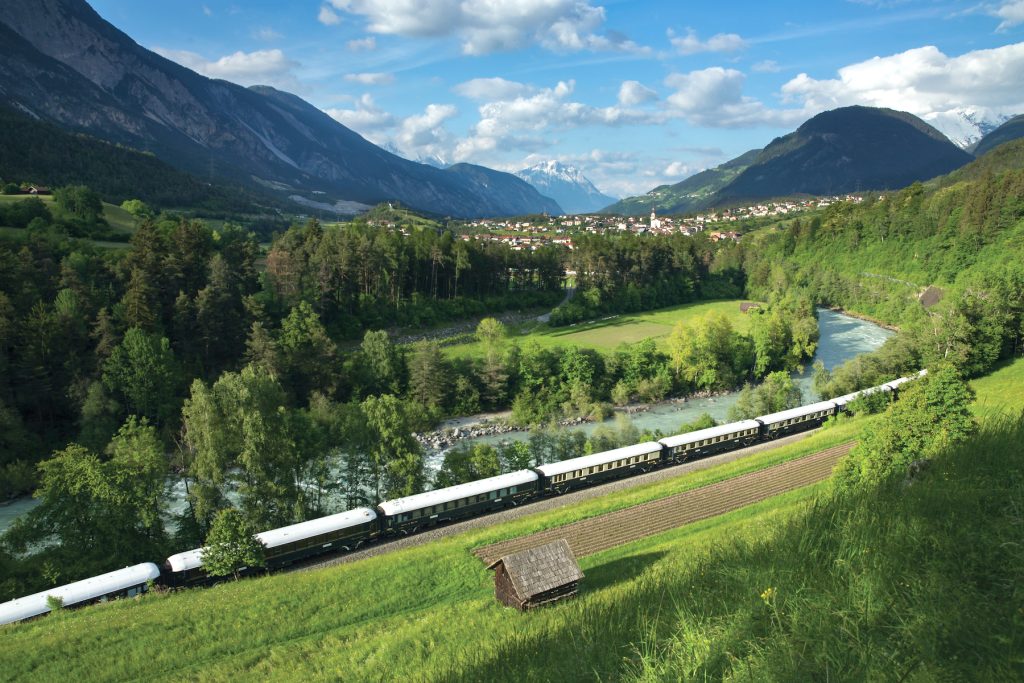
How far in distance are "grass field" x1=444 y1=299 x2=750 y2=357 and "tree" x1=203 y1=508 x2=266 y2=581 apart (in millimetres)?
38837

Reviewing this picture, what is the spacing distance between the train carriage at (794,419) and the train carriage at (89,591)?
116 feet

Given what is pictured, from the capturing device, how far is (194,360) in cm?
4594

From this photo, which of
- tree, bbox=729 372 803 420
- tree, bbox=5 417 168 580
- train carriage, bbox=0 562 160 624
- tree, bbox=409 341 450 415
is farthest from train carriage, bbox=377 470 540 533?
tree, bbox=729 372 803 420

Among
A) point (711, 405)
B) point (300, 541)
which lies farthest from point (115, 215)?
point (711, 405)

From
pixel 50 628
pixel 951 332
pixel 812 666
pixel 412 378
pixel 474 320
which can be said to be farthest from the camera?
pixel 474 320

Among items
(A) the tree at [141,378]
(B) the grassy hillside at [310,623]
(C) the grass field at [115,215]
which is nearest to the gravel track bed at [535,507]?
(B) the grassy hillside at [310,623]

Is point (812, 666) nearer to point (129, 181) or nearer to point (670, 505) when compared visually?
point (670, 505)

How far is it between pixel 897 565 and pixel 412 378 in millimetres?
45026

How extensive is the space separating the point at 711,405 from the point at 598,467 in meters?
Answer: 25.0

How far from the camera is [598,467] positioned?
101 feet

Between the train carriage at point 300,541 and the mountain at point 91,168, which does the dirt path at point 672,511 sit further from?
the mountain at point 91,168

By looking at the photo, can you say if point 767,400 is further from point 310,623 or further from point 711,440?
point 310,623

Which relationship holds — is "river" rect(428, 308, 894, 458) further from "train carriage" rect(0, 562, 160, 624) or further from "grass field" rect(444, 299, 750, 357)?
"train carriage" rect(0, 562, 160, 624)

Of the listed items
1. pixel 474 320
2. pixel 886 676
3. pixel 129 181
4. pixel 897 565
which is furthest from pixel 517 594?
pixel 129 181
